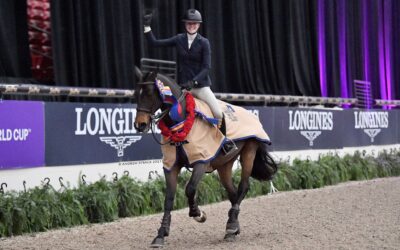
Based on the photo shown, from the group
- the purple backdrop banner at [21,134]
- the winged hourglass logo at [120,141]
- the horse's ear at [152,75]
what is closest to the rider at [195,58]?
the horse's ear at [152,75]

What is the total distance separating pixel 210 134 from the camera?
22.9 feet

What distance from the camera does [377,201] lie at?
10062mm

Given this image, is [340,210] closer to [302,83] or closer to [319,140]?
[319,140]

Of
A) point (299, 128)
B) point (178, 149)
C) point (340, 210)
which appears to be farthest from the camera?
point (299, 128)

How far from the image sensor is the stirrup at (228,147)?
23.5 ft

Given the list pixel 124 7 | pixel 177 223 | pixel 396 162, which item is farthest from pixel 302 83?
pixel 177 223

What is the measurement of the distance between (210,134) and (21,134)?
7.72 feet

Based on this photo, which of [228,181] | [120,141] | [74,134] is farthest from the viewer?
[120,141]

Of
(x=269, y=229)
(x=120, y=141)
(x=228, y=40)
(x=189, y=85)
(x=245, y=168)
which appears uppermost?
(x=228, y=40)

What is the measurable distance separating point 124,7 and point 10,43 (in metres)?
2.18

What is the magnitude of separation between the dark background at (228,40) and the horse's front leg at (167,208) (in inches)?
145

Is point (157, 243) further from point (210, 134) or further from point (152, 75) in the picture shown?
point (152, 75)

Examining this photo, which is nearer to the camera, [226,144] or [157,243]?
[157,243]

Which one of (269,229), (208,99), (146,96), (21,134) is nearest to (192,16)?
(208,99)
